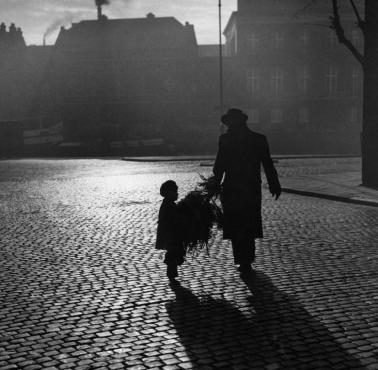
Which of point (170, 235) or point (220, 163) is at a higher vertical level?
point (220, 163)

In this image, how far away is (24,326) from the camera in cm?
500

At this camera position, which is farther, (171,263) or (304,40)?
(304,40)

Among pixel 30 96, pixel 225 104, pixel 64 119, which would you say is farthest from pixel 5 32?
pixel 225 104

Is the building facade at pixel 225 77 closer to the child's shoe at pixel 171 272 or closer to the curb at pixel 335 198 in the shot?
the curb at pixel 335 198

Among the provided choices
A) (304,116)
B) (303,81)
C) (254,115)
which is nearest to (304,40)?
(303,81)

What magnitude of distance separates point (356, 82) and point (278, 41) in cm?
894

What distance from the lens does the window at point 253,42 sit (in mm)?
64750

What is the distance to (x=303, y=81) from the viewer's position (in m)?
64.8

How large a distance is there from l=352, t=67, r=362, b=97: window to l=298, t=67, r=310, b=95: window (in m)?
4.67

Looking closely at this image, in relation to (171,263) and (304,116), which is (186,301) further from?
(304,116)

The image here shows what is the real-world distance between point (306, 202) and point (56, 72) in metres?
55.9

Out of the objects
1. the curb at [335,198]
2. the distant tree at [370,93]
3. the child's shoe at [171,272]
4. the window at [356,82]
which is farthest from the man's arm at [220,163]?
the window at [356,82]

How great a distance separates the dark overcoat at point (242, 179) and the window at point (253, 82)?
2304 inches

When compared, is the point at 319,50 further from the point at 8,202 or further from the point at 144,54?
the point at 8,202
